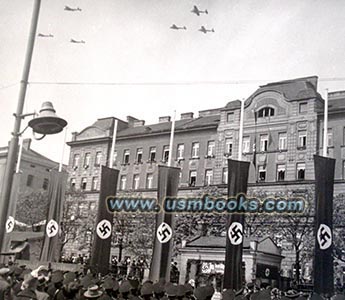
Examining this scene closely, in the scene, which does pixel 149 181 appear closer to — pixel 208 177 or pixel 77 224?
pixel 208 177

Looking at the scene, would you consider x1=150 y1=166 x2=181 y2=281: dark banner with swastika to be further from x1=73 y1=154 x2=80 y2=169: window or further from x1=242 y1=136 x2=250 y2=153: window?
x1=73 y1=154 x2=80 y2=169: window

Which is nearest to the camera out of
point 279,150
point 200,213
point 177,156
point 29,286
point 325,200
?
point 29,286

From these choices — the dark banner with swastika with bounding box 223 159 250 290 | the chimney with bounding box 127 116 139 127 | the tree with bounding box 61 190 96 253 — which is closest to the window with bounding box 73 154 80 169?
the chimney with bounding box 127 116 139 127

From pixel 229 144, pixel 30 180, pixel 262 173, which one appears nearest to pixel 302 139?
pixel 262 173

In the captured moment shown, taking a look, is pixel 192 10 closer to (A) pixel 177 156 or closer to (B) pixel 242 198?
(B) pixel 242 198

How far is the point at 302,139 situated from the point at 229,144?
258 centimetres

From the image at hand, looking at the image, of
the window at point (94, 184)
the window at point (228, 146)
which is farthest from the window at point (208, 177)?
the window at point (94, 184)

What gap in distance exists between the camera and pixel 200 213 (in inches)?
643

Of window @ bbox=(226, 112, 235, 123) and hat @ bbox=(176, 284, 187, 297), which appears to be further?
window @ bbox=(226, 112, 235, 123)

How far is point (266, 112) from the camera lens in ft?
59.9

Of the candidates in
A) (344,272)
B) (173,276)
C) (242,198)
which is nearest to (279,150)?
(344,272)

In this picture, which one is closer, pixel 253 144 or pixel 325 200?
pixel 325 200

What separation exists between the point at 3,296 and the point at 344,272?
1227 centimetres

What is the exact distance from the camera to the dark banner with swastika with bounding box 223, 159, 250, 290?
21.8 feet
